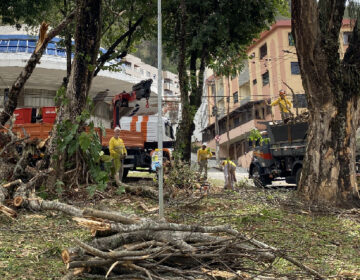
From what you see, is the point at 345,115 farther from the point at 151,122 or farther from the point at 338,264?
the point at 151,122

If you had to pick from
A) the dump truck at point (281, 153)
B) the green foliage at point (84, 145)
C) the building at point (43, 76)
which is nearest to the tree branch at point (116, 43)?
the green foliage at point (84, 145)

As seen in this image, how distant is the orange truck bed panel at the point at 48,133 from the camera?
11383 millimetres

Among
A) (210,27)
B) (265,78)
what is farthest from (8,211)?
(265,78)

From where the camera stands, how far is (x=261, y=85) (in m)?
35.7

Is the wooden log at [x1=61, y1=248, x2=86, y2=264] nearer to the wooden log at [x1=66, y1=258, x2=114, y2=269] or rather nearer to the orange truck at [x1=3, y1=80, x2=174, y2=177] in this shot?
the wooden log at [x1=66, y1=258, x2=114, y2=269]

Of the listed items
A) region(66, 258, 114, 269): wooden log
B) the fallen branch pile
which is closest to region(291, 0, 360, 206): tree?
the fallen branch pile

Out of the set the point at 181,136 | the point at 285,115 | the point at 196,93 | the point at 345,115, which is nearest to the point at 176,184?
the point at 181,136

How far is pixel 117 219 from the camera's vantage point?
4207 mm

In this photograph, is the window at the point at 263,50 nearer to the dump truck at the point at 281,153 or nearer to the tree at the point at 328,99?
the dump truck at the point at 281,153

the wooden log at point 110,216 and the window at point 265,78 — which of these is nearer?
the wooden log at point 110,216

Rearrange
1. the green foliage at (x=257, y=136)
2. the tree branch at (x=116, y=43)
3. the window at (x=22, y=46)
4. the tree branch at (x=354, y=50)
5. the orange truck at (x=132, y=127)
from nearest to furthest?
1. the tree branch at (x=354, y=50)
2. the orange truck at (x=132, y=127)
3. the tree branch at (x=116, y=43)
4. the green foliage at (x=257, y=136)
5. the window at (x=22, y=46)

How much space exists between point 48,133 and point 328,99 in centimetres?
801

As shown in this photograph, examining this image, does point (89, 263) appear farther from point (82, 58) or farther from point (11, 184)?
point (82, 58)

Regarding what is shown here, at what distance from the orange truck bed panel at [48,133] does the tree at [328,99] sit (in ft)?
16.7
